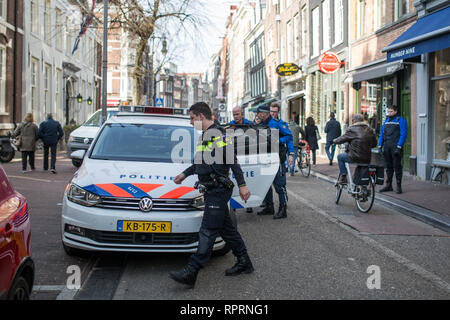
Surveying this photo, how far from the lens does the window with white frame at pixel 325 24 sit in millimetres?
24500

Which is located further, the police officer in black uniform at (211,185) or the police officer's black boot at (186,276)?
the police officer in black uniform at (211,185)

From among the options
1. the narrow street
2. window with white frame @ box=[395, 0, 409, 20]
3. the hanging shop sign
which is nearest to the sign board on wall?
window with white frame @ box=[395, 0, 409, 20]

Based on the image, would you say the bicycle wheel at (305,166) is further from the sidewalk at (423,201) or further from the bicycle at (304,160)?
the sidewalk at (423,201)

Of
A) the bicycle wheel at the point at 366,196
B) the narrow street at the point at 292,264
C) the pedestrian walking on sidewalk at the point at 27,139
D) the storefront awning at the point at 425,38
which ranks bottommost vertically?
the narrow street at the point at 292,264

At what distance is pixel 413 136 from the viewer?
14609mm

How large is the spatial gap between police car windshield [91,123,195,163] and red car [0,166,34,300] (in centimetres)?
259

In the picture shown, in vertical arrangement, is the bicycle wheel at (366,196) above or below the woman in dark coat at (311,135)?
below

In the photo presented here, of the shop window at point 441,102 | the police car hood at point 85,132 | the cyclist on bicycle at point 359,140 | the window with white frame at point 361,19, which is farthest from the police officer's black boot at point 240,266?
the window with white frame at point 361,19

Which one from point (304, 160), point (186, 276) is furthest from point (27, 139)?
point (186, 276)

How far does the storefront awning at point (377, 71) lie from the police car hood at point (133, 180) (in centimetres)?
1138

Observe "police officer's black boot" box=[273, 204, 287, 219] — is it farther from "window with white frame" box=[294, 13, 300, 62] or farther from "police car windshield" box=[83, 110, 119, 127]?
"window with white frame" box=[294, 13, 300, 62]

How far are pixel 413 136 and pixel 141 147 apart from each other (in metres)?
10.5

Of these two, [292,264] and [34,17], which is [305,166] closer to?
[292,264]
